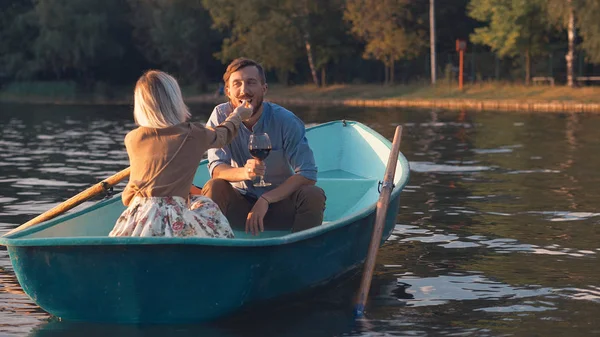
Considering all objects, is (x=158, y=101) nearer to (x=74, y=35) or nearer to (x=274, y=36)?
(x=274, y=36)

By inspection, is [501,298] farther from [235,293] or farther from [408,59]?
[408,59]

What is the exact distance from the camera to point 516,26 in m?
47.6

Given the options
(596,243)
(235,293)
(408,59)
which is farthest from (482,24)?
(235,293)

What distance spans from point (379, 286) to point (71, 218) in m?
2.31

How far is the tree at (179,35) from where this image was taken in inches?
2547

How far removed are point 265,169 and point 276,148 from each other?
0.41 meters

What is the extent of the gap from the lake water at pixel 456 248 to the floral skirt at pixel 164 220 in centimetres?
60

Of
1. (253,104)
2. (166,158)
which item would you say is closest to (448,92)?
(253,104)

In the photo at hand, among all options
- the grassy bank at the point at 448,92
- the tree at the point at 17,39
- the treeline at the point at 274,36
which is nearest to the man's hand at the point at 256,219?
the grassy bank at the point at 448,92

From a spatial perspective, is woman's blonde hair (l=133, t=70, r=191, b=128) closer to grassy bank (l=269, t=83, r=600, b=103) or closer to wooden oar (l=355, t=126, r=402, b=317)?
wooden oar (l=355, t=126, r=402, b=317)

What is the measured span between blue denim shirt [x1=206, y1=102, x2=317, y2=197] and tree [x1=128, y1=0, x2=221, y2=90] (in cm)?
5640

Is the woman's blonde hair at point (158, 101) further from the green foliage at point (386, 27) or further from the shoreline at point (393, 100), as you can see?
the green foliage at point (386, 27)

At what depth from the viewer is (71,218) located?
7965 millimetres

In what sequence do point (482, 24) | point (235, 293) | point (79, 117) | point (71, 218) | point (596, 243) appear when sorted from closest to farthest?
1. point (235, 293)
2. point (71, 218)
3. point (596, 243)
4. point (79, 117)
5. point (482, 24)
